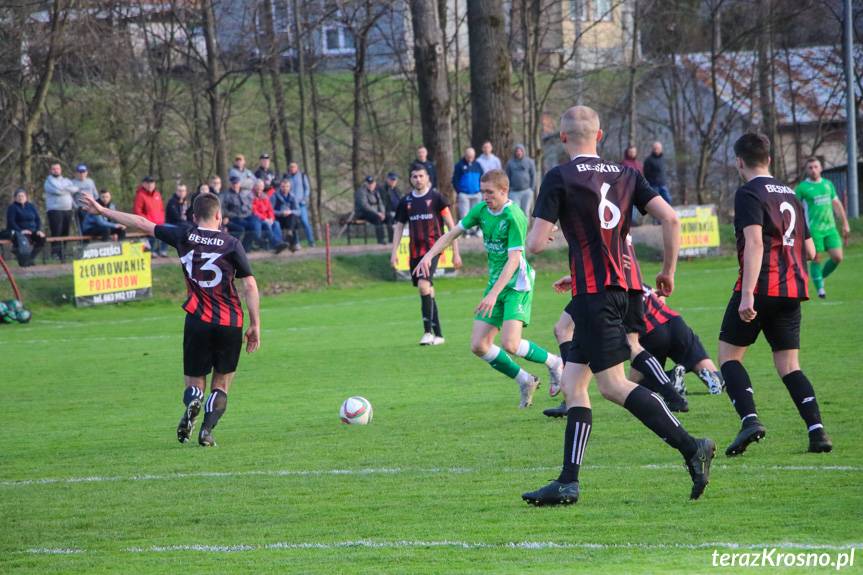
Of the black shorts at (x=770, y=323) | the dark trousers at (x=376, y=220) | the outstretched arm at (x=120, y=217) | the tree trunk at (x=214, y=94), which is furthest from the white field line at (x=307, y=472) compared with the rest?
the tree trunk at (x=214, y=94)

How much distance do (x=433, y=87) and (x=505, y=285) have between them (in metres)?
16.6

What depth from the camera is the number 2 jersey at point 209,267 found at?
7242 millimetres

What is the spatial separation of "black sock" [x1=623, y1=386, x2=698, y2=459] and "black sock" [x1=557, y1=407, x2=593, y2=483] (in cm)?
30

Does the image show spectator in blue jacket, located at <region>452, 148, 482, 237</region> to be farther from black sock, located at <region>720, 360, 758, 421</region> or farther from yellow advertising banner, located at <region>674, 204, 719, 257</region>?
black sock, located at <region>720, 360, 758, 421</region>

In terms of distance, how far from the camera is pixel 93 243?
62.4ft

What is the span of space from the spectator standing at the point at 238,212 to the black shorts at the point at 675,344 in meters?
14.1

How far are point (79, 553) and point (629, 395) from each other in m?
2.76

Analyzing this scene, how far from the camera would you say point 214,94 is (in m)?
28.7

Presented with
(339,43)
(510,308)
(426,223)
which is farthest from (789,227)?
(339,43)

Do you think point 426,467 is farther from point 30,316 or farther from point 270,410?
point 30,316

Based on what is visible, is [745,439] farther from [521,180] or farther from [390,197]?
[390,197]

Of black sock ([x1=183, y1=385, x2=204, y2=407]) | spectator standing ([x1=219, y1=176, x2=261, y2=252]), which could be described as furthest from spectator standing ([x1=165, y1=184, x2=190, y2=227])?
black sock ([x1=183, y1=385, x2=204, y2=407])

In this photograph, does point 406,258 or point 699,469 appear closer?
point 699,469

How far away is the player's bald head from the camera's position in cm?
509
